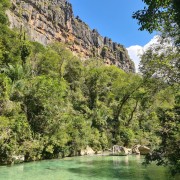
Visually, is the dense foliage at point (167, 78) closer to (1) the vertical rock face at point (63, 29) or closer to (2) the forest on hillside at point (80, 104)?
(2) the forest on hillside at point (80, 104)

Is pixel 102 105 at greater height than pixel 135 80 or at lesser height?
lesser

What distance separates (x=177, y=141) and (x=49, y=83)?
45.8ft

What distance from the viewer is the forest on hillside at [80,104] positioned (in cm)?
1164

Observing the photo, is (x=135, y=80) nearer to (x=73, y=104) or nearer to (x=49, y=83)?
(x=73, y=104)

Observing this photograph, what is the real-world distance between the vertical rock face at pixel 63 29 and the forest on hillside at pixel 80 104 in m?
21.5

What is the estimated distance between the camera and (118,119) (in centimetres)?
3709

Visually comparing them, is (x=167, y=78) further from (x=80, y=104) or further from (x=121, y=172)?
(x=80, y=104)

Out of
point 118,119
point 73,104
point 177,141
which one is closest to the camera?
point 177,141

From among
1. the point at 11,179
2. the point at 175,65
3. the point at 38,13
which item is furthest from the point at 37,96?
the point at 38,13

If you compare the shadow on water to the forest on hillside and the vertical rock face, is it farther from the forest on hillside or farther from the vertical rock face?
the vertical rock face

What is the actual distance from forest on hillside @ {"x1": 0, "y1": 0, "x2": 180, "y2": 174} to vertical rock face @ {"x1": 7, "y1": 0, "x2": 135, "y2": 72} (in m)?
21.5

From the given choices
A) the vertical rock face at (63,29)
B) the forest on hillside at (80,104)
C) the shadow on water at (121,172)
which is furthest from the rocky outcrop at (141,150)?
the vertical rock face at (63,29)

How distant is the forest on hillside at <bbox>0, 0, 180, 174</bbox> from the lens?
11.6 meters

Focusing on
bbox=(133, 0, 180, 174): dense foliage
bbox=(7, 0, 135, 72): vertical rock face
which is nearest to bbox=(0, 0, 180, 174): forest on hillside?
bbox=(133, 0, 180, 174): dense foliage
